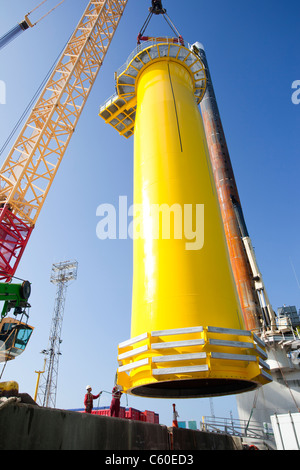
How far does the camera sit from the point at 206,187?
31.7 feet

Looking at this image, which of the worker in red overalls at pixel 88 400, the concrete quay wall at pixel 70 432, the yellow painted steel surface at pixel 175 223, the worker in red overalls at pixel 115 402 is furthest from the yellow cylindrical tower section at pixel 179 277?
the worker in red overalls at pixel 115 402

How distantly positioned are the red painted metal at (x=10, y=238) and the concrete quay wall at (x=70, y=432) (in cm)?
1926

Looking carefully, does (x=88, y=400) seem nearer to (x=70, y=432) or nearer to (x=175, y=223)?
(x=70, y=432)

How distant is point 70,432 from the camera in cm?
505

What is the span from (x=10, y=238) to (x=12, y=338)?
8.92m

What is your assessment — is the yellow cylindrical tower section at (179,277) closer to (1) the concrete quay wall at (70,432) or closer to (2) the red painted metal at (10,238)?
(1) the concrete quay wall at (70,432)

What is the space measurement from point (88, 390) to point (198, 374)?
646cm

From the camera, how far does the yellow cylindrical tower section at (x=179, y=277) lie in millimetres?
6863

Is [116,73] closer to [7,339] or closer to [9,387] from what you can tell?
[9,387]

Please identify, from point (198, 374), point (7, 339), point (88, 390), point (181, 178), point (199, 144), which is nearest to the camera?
point (198, 374)

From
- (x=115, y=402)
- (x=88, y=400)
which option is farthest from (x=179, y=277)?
(x=115, y=402)

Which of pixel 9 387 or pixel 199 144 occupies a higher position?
pixel 199 144

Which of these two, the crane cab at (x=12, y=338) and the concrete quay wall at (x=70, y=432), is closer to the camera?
the concrete quay wall at (x=70, y=432)
